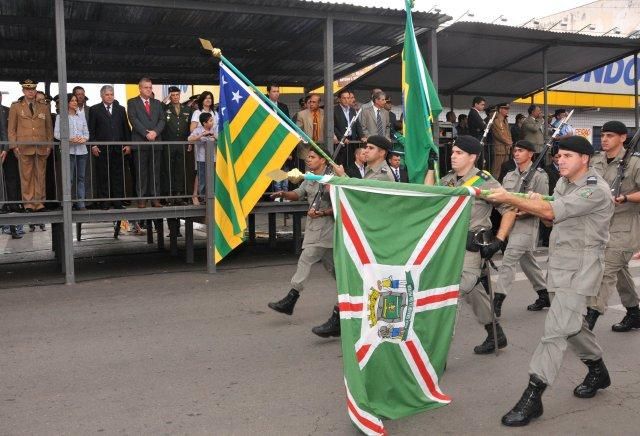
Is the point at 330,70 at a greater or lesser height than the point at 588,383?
greater

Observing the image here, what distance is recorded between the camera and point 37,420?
167 inches

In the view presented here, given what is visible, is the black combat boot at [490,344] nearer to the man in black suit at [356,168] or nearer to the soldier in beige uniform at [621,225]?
the soldier in beige uniform at [621,225]

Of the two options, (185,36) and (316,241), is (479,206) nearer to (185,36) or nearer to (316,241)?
(316,241)

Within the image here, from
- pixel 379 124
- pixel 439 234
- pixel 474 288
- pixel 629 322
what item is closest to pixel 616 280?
pixel 629 322

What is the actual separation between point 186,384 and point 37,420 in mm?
1086

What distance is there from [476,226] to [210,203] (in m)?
5.05

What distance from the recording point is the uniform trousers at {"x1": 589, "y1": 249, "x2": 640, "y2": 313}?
5.80 meters

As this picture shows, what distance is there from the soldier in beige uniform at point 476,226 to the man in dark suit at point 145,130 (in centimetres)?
540

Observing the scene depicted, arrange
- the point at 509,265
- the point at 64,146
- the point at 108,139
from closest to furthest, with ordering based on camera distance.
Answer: the point at 509,265 → the point at 64,146 → the point at 108,139

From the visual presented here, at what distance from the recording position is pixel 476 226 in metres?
5.50

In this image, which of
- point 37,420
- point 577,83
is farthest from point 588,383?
point 577,83

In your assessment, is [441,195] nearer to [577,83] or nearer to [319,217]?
[319,217]

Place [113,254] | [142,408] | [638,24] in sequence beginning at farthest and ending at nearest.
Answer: [638,24] < [113,254] < [142,408]

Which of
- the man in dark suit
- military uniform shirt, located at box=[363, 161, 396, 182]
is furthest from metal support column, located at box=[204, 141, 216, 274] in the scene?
military uniform shirt, located at box=[363, 161, 396, 182]
